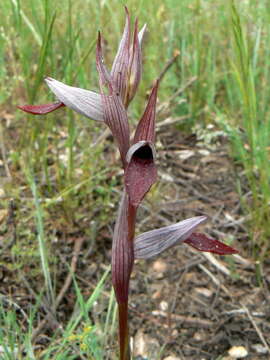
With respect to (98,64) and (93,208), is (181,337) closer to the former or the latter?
(93,208)

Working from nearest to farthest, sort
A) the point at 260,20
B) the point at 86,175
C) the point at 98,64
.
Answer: the point at 98,64
the point at 86,175
the point at 260,20

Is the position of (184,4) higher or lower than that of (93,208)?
higher

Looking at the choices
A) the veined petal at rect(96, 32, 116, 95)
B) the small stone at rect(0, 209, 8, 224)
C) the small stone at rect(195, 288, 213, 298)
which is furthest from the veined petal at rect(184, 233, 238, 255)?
the small stone at rect(0, 209, 8, 224)

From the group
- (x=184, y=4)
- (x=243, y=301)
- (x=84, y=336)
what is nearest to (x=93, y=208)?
(x=243, y=301)

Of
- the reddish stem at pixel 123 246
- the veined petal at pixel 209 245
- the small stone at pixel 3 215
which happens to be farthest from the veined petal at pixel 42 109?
the small stone at pixel 3 215

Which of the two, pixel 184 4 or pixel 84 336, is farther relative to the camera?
pixel 184 4

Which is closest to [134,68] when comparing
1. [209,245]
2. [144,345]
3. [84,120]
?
[209,245]

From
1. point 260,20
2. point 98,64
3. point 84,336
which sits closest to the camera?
point 98,64

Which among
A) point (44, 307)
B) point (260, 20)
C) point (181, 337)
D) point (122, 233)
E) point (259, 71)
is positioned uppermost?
point (260, 20)

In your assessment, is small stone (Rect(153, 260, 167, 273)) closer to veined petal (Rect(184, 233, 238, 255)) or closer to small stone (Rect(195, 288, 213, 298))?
small stone (Rect(195, 288, 213, 298))
